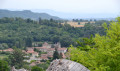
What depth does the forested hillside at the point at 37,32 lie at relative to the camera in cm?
4781

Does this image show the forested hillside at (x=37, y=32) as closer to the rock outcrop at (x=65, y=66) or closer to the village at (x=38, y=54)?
the village at (x=38, y=54)

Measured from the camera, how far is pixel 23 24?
62.6 metres

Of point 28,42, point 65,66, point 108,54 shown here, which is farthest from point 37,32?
point 65,66

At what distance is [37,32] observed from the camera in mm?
57188

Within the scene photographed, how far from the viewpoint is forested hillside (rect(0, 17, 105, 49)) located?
4781 cm

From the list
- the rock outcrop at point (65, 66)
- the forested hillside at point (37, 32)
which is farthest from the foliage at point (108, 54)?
the forested hillside at point (37, 32)

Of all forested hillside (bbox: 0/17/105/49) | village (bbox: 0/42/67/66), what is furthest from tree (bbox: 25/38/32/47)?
village (bbox: 0/42/67/66)

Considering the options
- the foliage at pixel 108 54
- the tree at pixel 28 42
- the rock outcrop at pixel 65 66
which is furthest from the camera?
the tree at pixel 28 42

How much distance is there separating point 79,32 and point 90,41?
4807 cm

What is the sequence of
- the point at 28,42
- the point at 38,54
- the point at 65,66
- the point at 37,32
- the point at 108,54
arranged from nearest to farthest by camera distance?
the point at 65,66
the point at 108,54
the point at 38,54
the point at 28,42
the point at 37,32

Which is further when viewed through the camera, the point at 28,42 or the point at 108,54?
the point at 28,42

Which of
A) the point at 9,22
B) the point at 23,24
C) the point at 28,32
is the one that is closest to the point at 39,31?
the point at 28,32

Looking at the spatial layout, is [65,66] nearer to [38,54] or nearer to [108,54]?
[108,54]

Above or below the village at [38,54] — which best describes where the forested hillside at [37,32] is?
above
